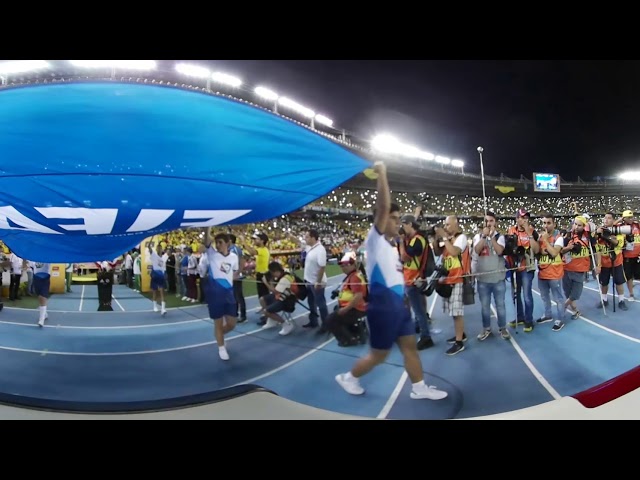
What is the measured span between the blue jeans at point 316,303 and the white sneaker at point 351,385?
216mm

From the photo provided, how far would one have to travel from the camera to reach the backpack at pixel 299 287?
131cm

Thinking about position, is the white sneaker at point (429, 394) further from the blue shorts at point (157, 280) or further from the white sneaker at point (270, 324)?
the blue shorts at point (157, 280)

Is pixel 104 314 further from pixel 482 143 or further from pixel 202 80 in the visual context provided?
pixel 482 143

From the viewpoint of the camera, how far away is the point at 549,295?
58.1 inches

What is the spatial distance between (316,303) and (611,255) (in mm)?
1211

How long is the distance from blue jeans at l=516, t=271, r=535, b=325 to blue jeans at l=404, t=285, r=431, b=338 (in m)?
0.40

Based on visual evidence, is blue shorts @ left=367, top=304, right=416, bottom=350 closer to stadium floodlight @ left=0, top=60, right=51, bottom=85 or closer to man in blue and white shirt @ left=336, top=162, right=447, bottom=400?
man in blue and white shirt @ left=336, top=162, right=447, bottom=400

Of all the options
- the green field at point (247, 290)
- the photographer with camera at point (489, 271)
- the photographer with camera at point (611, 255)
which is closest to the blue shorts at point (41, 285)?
the green field at point (247, 290)

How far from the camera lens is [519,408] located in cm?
138

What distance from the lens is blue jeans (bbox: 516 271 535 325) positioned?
1.44m

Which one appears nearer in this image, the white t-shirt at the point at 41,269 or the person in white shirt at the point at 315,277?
the person in white shirt at the point at 315,277

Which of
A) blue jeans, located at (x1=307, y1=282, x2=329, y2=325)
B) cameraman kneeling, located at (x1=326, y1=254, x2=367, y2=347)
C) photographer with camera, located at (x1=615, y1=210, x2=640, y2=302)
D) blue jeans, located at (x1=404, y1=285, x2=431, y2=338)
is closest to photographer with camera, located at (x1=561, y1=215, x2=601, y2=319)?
photographer with camera, located at (x1=615, y1=210, x2=640, y2=302)

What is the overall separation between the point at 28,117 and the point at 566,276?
2001 mm

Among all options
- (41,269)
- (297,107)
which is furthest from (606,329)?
(41,269)
